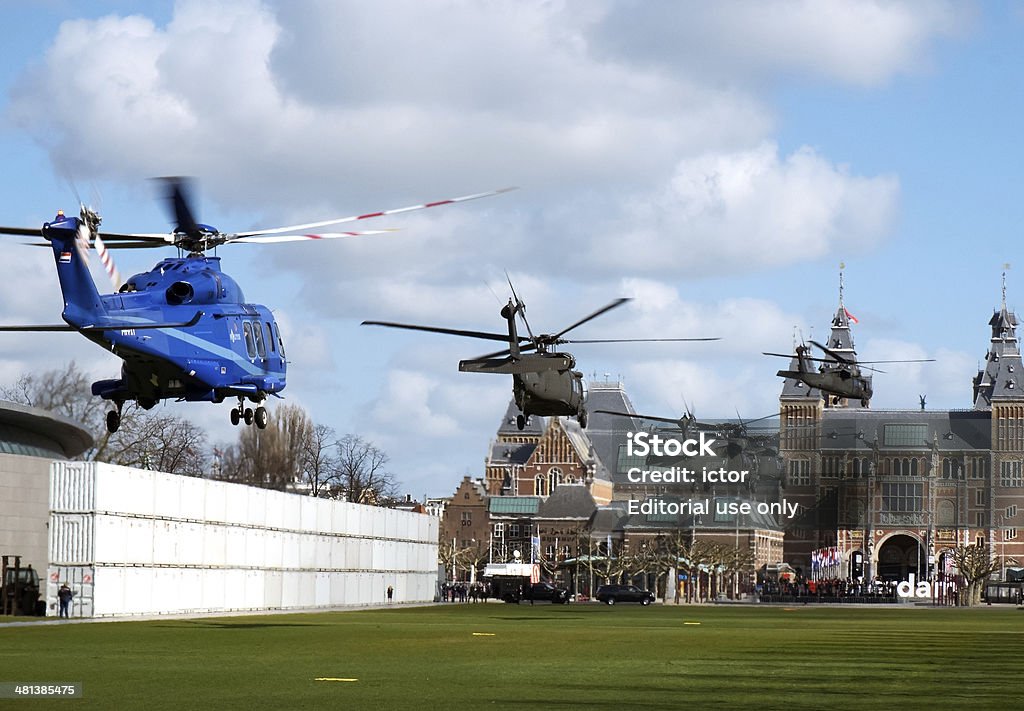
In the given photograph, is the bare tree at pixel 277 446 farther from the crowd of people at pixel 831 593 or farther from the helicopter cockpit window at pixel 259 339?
the helicopter cockpit window at pixel 259 339

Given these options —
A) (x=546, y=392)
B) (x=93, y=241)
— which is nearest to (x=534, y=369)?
(x=546, y=392)

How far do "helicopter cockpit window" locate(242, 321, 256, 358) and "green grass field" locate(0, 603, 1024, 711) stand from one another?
20.6 feet

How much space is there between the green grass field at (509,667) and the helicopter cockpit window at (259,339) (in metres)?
6.34

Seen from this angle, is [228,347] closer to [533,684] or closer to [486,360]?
[533,684]

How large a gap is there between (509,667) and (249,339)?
28.7 feet

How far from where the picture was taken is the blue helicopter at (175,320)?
30.5m

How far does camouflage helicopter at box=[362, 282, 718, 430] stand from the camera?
1880 inches

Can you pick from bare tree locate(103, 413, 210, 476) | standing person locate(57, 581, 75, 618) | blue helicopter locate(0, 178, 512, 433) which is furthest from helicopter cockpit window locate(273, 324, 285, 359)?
bare tree locate(103, 413, 210, 476)

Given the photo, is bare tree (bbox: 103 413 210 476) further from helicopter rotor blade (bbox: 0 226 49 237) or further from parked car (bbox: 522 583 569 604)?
helicopter rotor blade (bbox: 0 226 49 237)

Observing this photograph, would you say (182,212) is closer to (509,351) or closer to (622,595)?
(509,351)

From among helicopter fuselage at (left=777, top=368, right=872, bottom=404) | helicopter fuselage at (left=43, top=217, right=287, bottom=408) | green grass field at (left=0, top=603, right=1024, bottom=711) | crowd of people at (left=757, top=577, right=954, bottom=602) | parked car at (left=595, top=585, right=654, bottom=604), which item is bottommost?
crowd of people at (left=757, top=577, right=954, bottom=602)

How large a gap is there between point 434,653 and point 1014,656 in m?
13.1

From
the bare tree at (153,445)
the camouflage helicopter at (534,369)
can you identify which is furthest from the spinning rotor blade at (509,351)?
the bare tree at (153,445)

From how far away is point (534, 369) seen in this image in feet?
157
